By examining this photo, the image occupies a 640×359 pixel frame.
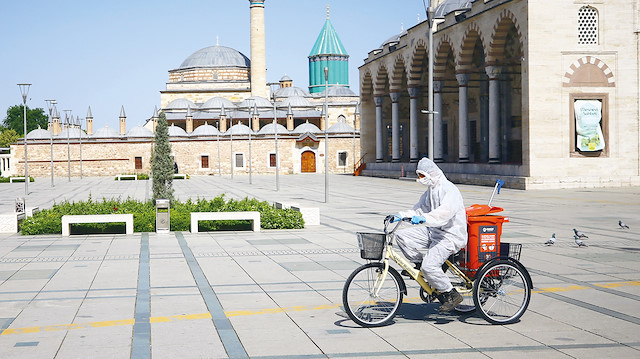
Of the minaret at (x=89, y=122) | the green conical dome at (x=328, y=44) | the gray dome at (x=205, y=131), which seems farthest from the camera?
the green conical dome at (x=328, y=44)

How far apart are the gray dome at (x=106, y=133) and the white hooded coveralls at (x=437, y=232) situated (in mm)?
68027

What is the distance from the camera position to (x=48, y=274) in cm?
962

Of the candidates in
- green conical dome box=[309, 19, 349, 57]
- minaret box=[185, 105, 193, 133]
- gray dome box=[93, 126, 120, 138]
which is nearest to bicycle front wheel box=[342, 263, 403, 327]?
gray dome box=[93, 126, 120, 138]

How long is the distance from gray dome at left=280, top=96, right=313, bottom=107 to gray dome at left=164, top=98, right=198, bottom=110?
35.5 ft

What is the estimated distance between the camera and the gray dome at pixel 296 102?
83.1 meters

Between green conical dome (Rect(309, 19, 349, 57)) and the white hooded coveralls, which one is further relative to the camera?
green conical dome (Rect(309, 19, 349, 57))

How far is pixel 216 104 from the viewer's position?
8256 cm

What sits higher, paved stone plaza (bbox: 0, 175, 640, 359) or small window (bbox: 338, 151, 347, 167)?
small window (bbox: 338, 151, 347, 167)

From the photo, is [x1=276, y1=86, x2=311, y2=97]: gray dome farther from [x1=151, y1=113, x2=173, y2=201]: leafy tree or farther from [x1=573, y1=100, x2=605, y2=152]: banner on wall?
[x1=151, y1=113, x2=173, y2=201]: leafy tree

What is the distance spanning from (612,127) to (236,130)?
1820 inches

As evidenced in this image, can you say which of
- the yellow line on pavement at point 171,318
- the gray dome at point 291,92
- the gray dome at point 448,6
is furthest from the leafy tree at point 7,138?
the yellow line on pavement at point 171,318

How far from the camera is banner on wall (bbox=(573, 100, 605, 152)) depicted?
3106 cm

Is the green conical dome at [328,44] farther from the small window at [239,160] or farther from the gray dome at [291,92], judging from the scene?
the small window at [239,160]

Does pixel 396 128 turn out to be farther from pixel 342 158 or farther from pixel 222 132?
pixel 222 132
